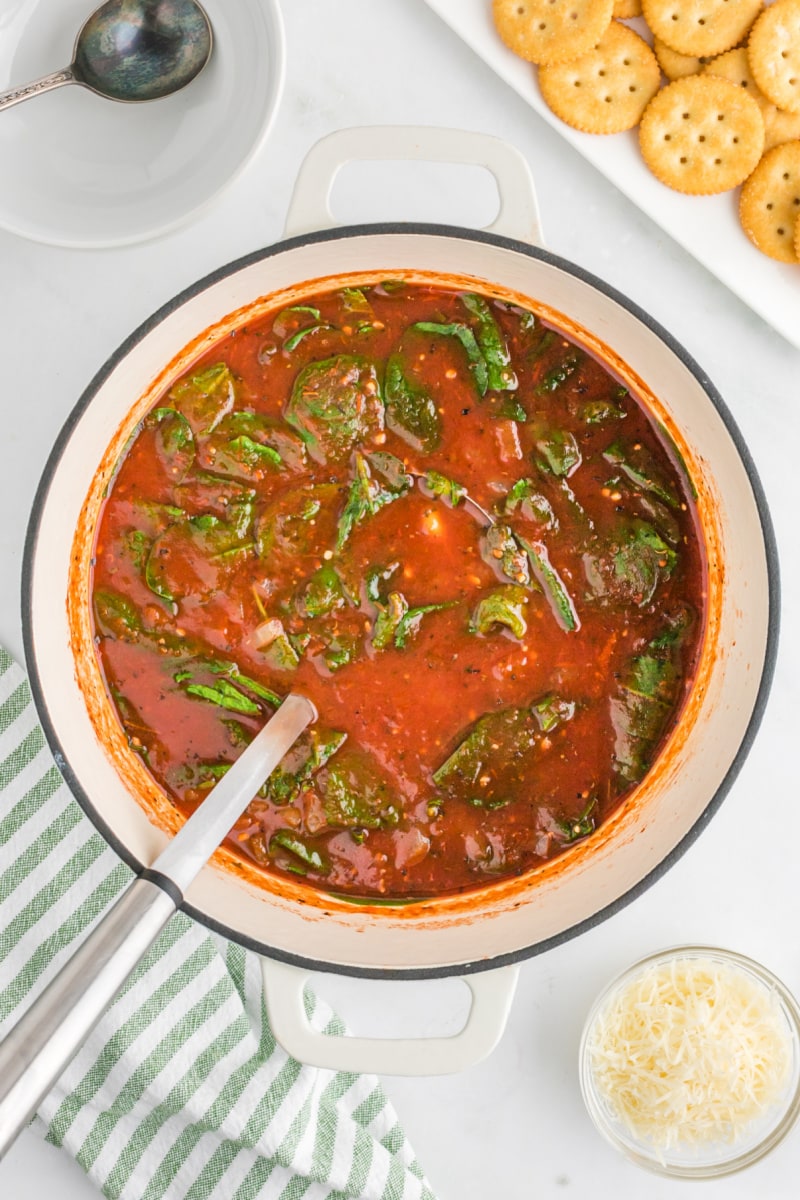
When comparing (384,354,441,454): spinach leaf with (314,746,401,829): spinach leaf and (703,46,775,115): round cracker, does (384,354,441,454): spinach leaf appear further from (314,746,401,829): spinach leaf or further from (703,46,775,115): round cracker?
(703,46,775,115): round cracker

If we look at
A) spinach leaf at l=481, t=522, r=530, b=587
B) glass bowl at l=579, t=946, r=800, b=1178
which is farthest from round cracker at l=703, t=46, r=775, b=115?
glass bowl at l=579, t=946, r=800, b=1178

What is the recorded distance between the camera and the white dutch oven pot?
235cm

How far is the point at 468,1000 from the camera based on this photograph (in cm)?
284

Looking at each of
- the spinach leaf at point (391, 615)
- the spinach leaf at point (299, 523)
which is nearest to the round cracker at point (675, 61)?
the spinach leaf at point (299, 523)

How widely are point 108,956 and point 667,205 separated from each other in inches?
85.8

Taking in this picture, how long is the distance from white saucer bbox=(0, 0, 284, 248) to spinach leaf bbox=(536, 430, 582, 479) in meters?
0.95

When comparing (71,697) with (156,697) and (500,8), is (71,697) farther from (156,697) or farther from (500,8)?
(500,8)

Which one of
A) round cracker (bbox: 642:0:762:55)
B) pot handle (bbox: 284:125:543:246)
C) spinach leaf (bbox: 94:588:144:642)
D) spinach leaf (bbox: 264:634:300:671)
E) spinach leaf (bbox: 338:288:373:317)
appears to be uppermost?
round cracker (bbox: 642:0:762:55)

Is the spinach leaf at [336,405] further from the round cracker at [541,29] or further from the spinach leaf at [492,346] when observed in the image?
the round cracker at [541,29]

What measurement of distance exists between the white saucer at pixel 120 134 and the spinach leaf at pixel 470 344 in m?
0.58

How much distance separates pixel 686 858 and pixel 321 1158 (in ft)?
3.98

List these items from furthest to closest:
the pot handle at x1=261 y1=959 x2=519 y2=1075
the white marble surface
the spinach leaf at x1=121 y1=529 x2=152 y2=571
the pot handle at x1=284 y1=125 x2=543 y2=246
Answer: the white marble surface
the spinach leaf at x1=121 y1=529 x2=152 y2=571
the pot handle at x1=261 y1=959 x2=519 y2=1075
the pot handle at x1=284 y1=125 x2=543 y2=246

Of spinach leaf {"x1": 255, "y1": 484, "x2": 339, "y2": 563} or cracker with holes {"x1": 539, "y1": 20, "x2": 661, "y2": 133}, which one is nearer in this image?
spinach leaf {"x1": 255, "y1": 484, "x2": 339, "y2": 563}

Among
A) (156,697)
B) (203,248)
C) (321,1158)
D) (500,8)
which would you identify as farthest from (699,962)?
(500,8)
